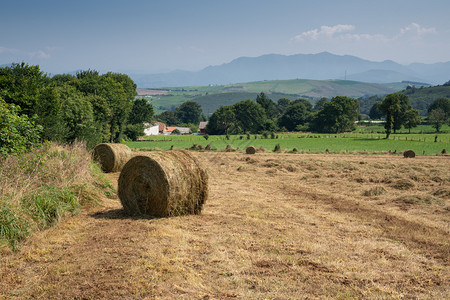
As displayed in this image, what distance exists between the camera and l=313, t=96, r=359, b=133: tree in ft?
268

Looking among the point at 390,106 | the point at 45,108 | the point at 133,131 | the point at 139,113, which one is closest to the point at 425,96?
the point at 390,106

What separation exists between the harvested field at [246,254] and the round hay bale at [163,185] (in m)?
0.44

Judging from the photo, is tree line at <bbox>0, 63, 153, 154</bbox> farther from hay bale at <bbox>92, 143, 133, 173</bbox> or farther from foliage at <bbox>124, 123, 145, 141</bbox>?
foliage at <bbox>124, 123, 145, 141</bbox>

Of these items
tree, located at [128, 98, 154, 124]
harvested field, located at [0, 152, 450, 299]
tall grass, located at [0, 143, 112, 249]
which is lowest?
harvested field, located at [0, 152, 450, 299]

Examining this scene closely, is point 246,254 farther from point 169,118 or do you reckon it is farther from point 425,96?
point 425,96

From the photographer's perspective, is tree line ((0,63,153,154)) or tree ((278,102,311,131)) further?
tree ((278,102,311,131))

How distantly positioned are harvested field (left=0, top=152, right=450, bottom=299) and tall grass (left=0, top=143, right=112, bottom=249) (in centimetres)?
40

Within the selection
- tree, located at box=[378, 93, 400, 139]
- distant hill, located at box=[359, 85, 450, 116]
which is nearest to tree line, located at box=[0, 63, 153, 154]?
tree, located at box=[378, 93, 400, 139]

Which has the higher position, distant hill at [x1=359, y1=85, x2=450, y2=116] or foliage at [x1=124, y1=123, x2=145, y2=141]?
distant hill at [x1=359, y1=85, x2=450, y2=116]

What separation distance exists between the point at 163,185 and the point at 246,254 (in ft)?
11.6

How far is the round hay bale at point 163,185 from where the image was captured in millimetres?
9875

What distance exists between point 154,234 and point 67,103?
26.6 meters

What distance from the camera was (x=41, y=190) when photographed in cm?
963

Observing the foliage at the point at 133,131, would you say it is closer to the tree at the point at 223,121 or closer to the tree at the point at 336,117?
the tree at the point at 223,121
